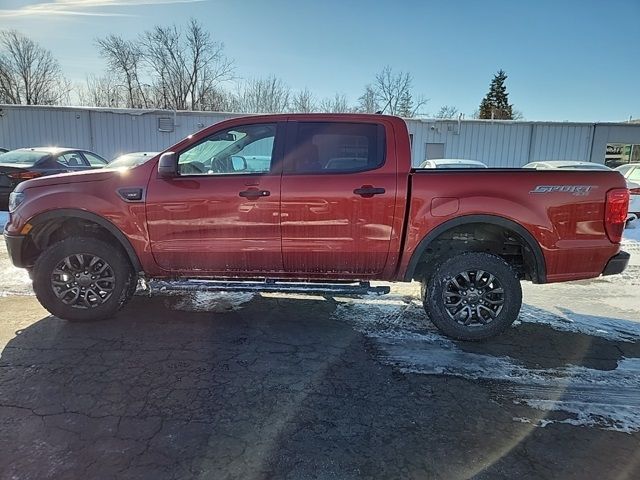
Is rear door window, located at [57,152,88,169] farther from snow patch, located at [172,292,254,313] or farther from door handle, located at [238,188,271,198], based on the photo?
door handle, located at [238,188,271,198]

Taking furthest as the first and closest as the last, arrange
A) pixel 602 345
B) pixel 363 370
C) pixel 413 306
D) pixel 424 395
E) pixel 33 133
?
pixel 33 133 → pixel 413 306 → pixel 602 345 → pixel 363 370 → pixel 424 395

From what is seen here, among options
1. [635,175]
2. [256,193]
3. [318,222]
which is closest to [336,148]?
[318,222]

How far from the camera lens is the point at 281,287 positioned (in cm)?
413

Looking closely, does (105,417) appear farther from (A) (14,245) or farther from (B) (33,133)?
(B) (33,133)

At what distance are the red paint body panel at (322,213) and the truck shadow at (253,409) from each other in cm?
67

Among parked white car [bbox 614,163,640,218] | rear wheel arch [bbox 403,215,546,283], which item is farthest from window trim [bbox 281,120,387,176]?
parked white car [bbox 614,163,640,218]

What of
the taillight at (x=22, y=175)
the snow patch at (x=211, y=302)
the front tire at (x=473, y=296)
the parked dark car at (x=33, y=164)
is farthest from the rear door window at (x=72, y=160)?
the front tire at (x=473, y=296)

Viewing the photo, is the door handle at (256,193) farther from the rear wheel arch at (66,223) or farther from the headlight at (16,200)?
the headlight at (16,200)

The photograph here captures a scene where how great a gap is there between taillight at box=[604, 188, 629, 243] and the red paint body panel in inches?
2.3

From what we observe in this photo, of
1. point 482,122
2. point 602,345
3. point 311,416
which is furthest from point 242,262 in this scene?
point 482,122

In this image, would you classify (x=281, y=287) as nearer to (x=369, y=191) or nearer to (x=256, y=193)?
(x=256, y=193)

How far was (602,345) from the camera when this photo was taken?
4008 millimetres

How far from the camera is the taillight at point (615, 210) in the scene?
→ 150 inches

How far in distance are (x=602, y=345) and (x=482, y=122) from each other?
60.4 feet
